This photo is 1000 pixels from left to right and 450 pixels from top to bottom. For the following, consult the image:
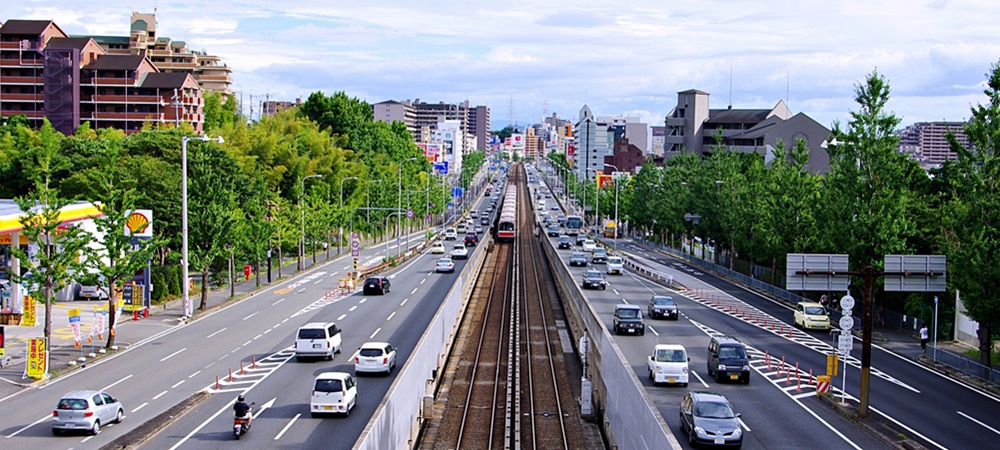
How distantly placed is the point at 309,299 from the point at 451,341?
58.8ft

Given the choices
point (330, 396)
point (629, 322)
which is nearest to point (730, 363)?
point (629, 322)

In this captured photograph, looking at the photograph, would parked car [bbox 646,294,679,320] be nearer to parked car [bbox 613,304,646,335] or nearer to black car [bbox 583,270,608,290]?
parked car [bbox 613,304,646,335]

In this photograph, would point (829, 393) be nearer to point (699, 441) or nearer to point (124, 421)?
point (699, 441)

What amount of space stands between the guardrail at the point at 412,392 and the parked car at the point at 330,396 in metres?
1.89

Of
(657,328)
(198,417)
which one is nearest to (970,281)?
(657,328)

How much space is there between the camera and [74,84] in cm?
12175

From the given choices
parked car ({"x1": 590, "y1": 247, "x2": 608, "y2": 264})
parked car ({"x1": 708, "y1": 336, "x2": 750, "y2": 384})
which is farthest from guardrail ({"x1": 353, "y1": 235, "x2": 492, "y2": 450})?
parked car ({"x1": 590, "y1": 247, "x2": 608, "y2": 264})

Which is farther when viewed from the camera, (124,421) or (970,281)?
(970,281)

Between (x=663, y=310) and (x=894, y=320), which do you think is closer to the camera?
(x=894, y=320)

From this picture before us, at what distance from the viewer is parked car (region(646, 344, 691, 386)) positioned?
3634 centimetres

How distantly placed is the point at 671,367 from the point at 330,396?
13.1 m

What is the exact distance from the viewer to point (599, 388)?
3669 cm

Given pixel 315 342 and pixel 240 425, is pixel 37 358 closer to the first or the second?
pixel 315 342

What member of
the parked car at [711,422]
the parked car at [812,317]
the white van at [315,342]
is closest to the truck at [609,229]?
the parked car at [812,317]
